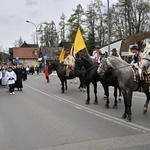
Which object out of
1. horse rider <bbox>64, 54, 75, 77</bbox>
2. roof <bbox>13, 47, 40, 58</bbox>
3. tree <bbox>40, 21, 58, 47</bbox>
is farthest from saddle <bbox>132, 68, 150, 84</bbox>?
tree <bbox>40, 21, 58, 47</bbox>

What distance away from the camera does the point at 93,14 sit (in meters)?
65.2

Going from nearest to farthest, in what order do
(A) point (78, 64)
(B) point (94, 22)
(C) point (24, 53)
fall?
(A) point (78, 64) < (B) point (94, 22) < (C) point (24, 53)

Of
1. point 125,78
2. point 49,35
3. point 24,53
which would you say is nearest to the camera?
point 125,78

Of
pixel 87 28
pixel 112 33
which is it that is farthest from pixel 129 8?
pixel 87 28

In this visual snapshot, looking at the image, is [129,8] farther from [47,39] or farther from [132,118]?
[47,39]

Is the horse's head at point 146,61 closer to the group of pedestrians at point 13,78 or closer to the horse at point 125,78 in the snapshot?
the horse at point 125,78

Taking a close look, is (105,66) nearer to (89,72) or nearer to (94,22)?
(89,72)

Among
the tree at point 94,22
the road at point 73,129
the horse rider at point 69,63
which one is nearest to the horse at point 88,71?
the road at point 73,129

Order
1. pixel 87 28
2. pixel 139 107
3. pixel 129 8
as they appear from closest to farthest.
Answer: pixel 139 107
pixel 129 8
pixel 87 28

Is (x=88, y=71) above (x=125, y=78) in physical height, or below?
above

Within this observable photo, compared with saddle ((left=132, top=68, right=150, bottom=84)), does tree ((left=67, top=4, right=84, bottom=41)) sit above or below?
above

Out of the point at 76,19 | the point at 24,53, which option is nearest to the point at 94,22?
the point at 76,19

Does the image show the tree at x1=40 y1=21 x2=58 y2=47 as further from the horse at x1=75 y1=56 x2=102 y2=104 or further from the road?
the road

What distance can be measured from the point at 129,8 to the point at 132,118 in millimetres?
47764
